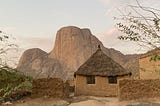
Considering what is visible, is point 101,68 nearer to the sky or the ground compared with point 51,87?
nearer to the sky

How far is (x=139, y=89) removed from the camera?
23.2m

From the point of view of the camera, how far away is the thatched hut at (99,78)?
98.2ft

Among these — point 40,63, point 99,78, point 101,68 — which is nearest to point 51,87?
point 99,78

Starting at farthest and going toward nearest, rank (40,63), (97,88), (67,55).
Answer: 1. (67,55)
2. (40,63)
3. (97,88)

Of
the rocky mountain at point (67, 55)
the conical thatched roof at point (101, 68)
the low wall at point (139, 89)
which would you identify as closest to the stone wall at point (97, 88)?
the conical thatched roof at point (101, 68)

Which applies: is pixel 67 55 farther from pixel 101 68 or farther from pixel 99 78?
pixel 99 78

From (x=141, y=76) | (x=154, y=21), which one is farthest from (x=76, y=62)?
(x=154, y=21)

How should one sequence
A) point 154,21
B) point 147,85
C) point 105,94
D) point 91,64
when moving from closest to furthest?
point 154,21, point 147,85, point 105,94, point 91,64

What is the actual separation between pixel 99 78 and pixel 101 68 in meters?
1.16

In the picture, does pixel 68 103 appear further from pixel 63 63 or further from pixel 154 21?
→ pixel 63 63

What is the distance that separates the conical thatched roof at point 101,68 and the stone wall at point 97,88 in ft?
2.01

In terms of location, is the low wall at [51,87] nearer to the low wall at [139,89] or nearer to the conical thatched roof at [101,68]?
the low wall at [139,89]

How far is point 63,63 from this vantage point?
307 feet

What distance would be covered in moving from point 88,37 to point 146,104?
82.0 metres
